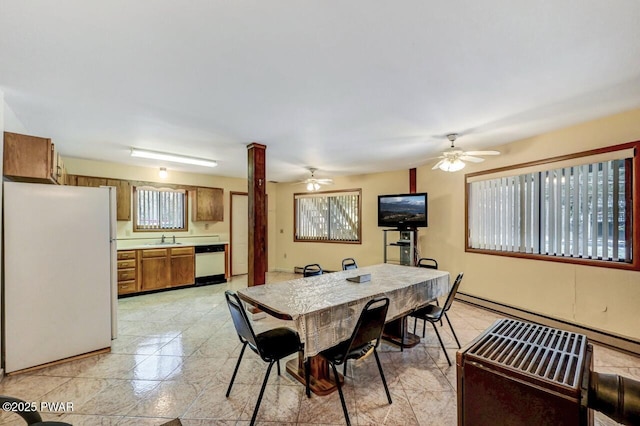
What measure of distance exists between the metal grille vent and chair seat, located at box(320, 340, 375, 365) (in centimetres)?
92

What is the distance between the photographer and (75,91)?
2248 mm

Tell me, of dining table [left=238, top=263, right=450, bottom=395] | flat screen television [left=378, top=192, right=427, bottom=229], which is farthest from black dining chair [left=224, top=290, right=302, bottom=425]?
flat screen television [left=378, top=192, right=427, bottom=229]

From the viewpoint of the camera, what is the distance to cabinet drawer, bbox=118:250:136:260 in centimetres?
458

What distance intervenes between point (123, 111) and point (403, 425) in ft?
11.7

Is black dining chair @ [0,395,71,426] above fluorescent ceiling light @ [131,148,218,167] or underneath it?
underneath

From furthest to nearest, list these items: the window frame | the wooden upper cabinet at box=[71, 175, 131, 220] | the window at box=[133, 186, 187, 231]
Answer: the window at box=[133, 186, 187, 231]
the wooden upper cabinet at box=[71, 175, 131, 220]
the window frame

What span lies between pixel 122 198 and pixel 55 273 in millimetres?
2805

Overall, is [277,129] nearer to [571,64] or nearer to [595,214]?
[571,64]

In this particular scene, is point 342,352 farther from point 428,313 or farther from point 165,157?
point 165,157

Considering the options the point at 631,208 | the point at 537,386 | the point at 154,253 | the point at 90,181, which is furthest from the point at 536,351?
the point at 90,181

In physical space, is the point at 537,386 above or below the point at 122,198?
below

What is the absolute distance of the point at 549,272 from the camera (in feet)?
10.9

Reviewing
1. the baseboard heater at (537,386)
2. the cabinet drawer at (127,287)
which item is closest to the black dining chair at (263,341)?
the baseboard heater at (537,386)

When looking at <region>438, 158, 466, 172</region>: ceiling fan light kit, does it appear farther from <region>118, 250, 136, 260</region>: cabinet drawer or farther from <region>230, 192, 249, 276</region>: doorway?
<region>118, 250, 136, 260</region>: cabinet drawer
